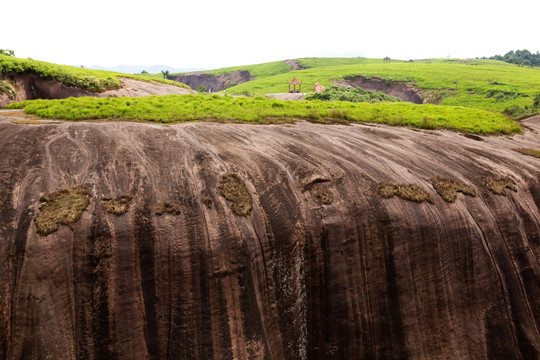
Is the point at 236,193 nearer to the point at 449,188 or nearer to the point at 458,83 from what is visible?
the point at 449,188

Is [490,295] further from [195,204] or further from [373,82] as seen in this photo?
[373,82]

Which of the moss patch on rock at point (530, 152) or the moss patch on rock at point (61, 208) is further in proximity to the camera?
the moss patch on rock at point (530, 152)

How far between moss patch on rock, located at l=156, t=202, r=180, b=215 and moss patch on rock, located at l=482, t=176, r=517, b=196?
12531mm

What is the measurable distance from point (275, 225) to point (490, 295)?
27.7 ft

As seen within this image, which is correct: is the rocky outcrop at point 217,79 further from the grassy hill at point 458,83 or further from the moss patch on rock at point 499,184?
the moss patch on rock at point 499,184

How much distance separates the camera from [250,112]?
19.2 m

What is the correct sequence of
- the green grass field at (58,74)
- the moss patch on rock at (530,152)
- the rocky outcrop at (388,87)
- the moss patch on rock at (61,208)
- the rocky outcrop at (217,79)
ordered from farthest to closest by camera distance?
the rocky outcrop at (217,79)
the rocky outcrop at (388,87)
the green grass field at (58,74)
the moss patch on rock at (530,152)
the moss patch on rock at (61,208)

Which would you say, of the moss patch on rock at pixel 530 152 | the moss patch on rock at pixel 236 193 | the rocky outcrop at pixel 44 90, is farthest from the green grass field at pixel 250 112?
the rocky outcrop at pixel 44 90

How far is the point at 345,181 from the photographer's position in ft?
38.9

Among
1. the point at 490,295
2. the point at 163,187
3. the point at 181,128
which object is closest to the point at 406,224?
the point at 490,295

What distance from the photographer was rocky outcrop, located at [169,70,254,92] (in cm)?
12631

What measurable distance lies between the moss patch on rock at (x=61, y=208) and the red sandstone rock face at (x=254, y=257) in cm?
20

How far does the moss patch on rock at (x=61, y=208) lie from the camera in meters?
8.40

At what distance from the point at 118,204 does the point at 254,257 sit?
4322 mm
